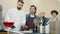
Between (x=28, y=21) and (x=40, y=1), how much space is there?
1.22 ft

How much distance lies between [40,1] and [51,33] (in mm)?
1023

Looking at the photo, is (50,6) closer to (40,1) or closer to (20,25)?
(40,1)

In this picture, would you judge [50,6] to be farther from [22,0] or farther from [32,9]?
[22,0]

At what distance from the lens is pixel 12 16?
7.12 ft

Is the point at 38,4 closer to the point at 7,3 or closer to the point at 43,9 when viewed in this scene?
the point at 43,9

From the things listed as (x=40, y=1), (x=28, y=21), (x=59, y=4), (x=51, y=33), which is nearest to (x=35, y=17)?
(x=28, y=21)

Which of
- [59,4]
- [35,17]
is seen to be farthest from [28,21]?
[59,4]

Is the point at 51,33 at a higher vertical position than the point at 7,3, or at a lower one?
lower

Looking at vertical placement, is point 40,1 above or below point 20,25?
above

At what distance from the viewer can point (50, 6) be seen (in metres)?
2.15

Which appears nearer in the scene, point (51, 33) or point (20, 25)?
point (51, 33)

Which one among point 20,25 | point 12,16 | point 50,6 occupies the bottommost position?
point 20,25

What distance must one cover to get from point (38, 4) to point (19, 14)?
34cm

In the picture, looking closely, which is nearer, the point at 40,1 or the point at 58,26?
the point at 58,26
